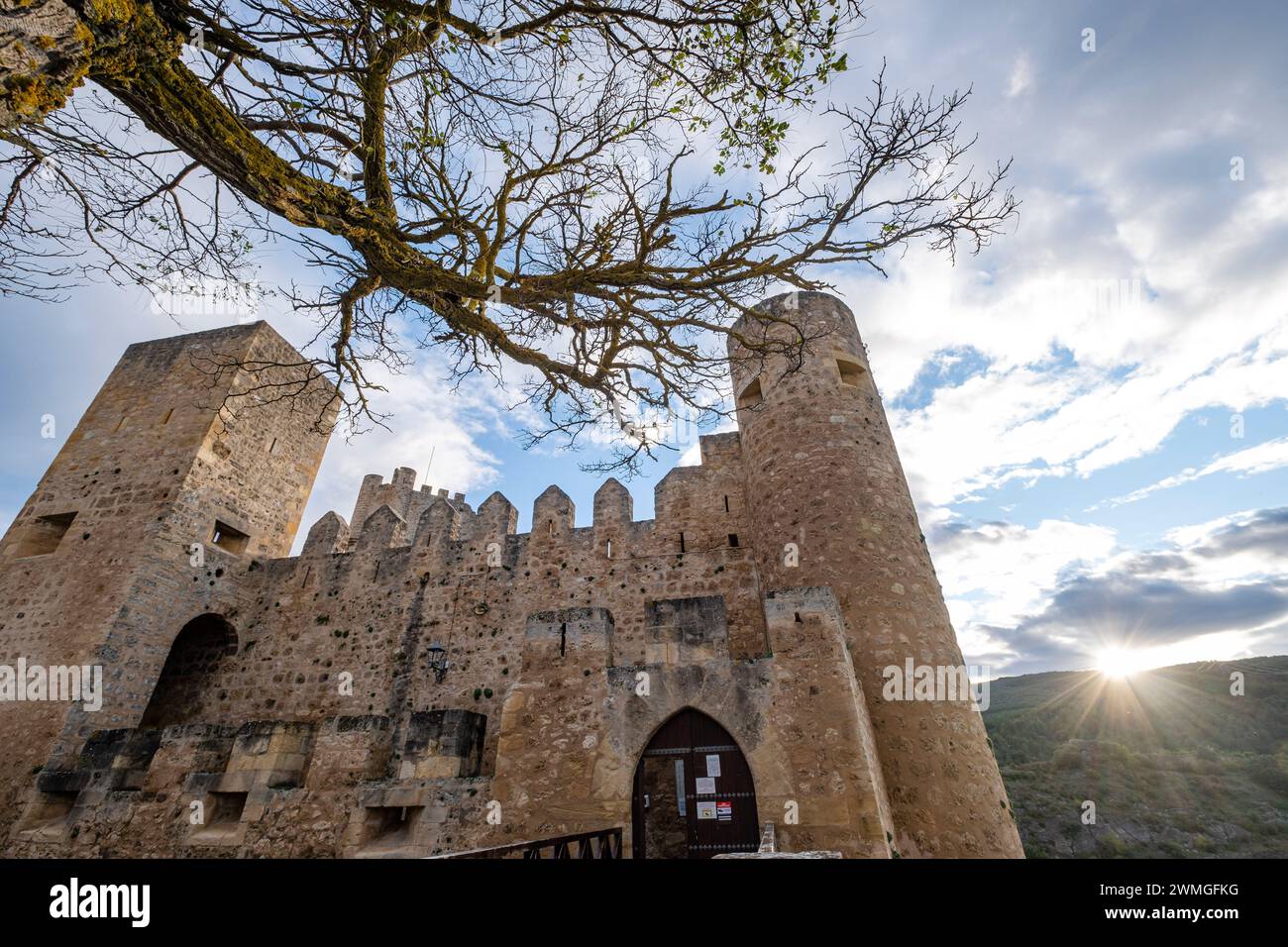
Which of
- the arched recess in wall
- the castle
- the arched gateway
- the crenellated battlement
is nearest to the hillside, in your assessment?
the castle

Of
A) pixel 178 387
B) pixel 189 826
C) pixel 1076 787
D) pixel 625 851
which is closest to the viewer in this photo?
pixel 625 851

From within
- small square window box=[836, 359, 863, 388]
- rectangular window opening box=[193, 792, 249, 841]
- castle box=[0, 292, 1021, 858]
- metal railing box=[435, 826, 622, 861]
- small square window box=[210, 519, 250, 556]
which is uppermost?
small square window box=[836, 359, 863, 388]

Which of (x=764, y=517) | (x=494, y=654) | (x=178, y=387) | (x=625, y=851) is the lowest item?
(x=625, y=851)

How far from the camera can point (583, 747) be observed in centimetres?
616

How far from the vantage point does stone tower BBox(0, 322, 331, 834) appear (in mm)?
9875

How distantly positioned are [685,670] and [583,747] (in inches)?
56.0

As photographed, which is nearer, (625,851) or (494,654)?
(625,851)

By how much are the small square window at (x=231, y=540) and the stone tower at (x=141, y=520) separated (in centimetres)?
3

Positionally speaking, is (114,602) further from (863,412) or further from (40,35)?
(863,412)

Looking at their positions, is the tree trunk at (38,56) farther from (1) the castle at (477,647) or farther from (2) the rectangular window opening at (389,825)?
(2) the rectangular window opening at (389,825)

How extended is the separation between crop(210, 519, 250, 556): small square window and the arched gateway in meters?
11.7

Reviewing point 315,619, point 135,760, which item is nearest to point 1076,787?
point 315,619

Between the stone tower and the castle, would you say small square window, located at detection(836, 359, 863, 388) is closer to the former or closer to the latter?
the castle

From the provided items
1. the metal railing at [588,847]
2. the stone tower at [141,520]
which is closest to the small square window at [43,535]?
the stone tower at [141,520]
